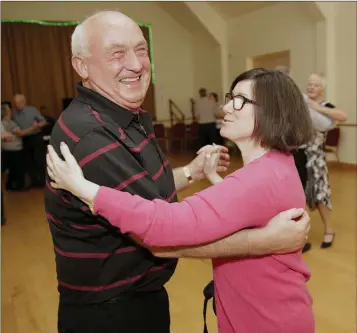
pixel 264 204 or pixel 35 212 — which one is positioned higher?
pixel 264 204

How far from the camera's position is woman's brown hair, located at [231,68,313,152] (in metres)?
1.09

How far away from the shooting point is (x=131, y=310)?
1196mm

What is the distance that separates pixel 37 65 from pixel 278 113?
939cm

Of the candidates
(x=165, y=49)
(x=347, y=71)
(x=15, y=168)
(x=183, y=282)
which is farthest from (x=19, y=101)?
(x=347, y=71)

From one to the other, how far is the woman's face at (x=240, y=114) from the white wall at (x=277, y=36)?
725 centimetres

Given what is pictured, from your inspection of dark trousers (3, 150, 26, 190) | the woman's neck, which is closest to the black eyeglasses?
the woman's neck

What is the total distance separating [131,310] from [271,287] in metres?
0.41

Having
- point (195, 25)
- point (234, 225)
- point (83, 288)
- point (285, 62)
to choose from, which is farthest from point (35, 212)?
point (195, 25)

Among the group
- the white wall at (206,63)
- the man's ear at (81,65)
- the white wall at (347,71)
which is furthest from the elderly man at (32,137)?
the man's ear at (81,65)

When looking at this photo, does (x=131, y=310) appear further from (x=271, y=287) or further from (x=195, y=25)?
(x=195, y=25)

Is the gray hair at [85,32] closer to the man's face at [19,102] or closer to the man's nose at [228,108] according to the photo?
the man's nose at [228,108]

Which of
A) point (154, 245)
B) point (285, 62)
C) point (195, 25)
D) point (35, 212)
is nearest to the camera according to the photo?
point (154, 245)

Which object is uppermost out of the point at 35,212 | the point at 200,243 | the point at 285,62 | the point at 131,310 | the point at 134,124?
the point at 285,62

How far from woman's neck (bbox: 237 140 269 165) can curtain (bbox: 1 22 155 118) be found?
8795mm
